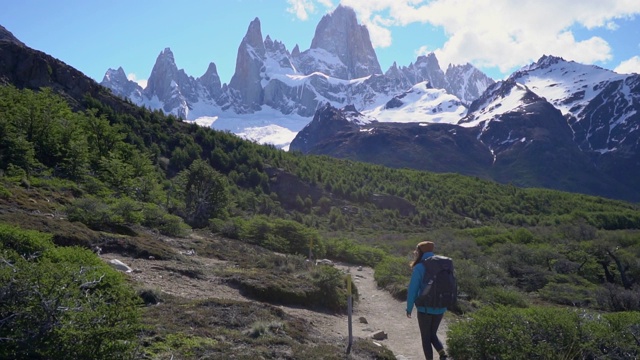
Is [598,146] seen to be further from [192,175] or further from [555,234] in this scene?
[192,175]

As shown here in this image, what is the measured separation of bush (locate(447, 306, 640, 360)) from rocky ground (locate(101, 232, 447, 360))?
1.80 metres

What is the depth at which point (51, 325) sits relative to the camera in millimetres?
4434

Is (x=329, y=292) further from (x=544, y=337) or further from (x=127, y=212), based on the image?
(x=127, y=212)

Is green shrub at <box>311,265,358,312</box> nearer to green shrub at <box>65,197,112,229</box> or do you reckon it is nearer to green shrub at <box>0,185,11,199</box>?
green shrub at <box>65,197,112,229</box>

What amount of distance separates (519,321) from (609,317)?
67.6 inches

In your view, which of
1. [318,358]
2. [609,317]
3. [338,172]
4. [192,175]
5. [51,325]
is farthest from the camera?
[338,172]

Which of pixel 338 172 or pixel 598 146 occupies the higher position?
pixel 598 146

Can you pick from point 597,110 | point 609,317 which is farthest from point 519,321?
point 597,110

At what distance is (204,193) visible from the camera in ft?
85.3

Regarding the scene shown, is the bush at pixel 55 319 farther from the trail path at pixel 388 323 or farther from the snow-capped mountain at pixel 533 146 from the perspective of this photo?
the snow-capped mountain at pixel 533 146

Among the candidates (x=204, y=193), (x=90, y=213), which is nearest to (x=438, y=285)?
(x=90, y=213)

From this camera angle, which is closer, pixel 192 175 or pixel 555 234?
pixel 192 175

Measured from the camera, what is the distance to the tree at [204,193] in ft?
83.5

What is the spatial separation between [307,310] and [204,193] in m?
16.1
